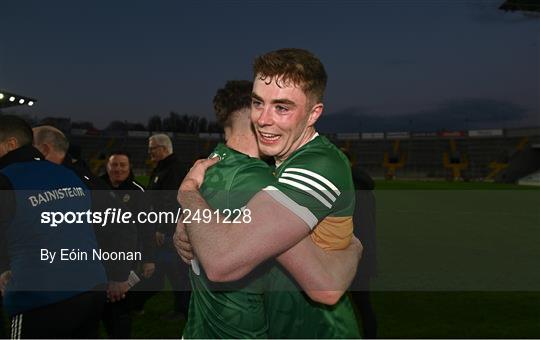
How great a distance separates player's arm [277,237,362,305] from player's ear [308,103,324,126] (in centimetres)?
41

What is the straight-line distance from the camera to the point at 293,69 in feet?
5.41

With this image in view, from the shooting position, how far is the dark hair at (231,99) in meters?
2.21

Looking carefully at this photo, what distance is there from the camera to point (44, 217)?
3078 millimetres

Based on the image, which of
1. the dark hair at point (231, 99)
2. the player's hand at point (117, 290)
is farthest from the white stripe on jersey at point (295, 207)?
the player's hand at point (117, 290)

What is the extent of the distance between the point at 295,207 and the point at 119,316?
3504 mm

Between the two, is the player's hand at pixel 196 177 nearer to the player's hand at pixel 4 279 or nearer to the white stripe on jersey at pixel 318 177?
the white stripe on jersey at pixel 318 177

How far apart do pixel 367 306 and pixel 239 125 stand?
3289mm

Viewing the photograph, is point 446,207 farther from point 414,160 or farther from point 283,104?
point 414,160

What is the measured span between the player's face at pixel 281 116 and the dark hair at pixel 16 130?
7.33 feet

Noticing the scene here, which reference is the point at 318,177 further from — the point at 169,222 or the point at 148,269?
the point at 169,222

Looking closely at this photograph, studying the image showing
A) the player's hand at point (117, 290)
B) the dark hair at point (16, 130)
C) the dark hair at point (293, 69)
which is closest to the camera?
the dark hair at point (293, 69)

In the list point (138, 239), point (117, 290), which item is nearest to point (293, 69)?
point (117, 290)

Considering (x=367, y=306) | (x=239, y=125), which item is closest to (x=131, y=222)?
(x=367, y=306)

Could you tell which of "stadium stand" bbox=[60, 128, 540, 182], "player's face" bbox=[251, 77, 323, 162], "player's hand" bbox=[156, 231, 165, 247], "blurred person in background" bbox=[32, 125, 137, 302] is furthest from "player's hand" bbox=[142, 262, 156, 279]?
"stadium stand" bbox=[60, 128, 540, 182]
